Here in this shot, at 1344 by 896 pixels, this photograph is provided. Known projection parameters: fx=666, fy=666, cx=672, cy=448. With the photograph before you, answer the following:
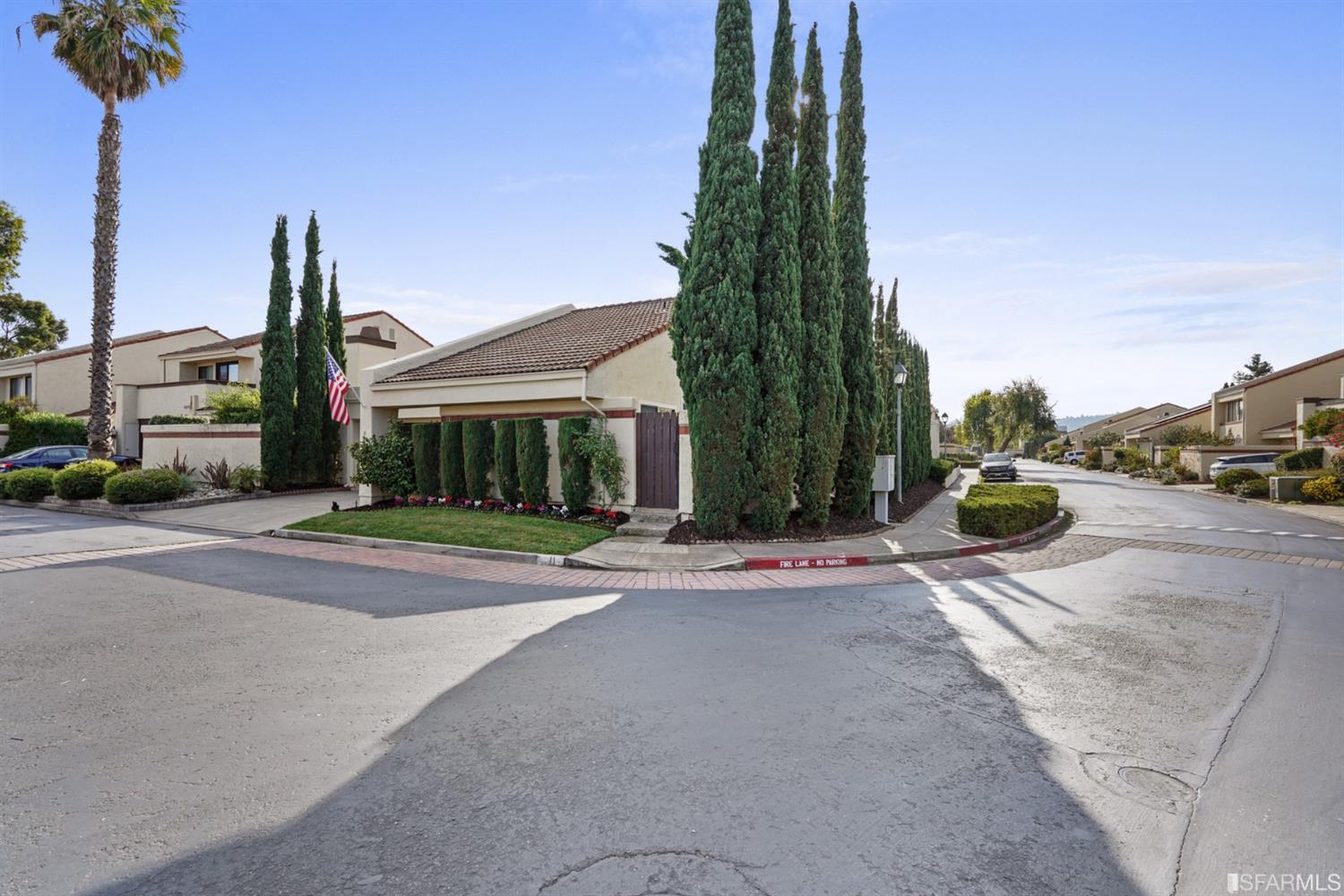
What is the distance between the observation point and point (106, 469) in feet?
65.4

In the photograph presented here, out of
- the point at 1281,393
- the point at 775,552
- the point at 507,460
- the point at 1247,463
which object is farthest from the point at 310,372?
the point at 1281,393

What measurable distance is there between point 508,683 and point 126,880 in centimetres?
254

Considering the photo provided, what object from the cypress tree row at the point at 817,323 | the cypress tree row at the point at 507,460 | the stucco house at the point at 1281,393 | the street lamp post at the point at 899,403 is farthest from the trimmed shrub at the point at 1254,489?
the cypress tree row at the point at 507,460

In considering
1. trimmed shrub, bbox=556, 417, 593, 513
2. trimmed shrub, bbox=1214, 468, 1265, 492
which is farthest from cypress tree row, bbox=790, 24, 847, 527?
trimmed shrub, bbox=1214, 468, 1265, 492

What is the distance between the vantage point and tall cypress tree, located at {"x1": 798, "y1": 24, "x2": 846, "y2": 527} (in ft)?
45.4

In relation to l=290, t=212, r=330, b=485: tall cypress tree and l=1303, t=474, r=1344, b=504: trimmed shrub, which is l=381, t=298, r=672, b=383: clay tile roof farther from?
l=1303, t=474, r=1344, b=504: trimmed shrub

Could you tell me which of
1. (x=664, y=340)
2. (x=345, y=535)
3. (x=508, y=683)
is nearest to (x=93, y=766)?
(x=508, y=683)

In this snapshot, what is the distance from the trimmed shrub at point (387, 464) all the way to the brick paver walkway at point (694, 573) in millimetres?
4166

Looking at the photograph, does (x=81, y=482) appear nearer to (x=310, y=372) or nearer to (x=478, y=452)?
(x=310, y=372)

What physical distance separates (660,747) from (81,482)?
23.0 m

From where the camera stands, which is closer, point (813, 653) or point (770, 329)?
point (813, 653)

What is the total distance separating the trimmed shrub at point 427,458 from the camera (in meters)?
17.0

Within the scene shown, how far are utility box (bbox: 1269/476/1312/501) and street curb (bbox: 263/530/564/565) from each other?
2787cm

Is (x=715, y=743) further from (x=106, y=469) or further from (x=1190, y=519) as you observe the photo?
(x=106, y=469)
